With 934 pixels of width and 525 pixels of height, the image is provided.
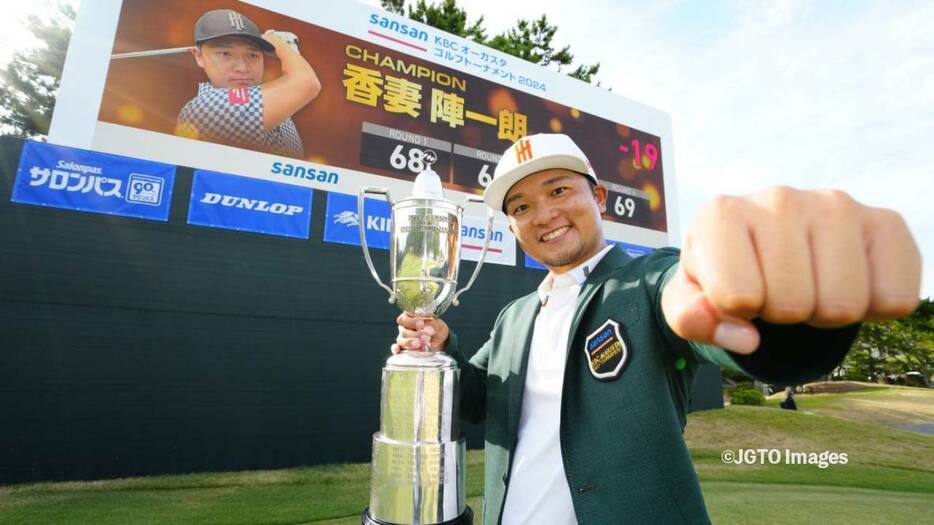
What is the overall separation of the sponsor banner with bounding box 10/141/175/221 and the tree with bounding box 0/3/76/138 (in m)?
6.01

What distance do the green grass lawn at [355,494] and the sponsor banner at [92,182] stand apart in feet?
8.27

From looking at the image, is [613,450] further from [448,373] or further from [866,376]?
[866,376]

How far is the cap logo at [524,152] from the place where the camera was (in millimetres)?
1111

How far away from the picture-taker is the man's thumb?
454 millimetres

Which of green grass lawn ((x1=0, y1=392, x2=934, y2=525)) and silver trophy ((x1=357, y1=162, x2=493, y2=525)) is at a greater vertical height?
silver trophy ((x1=357, y1=162, x2=493, y2=525))

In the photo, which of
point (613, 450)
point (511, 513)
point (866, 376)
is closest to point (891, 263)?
point (613, 450)

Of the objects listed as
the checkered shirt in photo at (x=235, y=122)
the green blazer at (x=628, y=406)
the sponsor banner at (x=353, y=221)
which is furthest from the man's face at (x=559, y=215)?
the checkered shirt in photo at (x=235, y=122)

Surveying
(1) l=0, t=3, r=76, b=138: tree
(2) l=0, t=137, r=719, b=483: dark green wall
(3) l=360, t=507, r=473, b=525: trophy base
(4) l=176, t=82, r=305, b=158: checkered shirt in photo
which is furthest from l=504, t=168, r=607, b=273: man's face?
(1) l=0, t=3, r=76, b=138: tree

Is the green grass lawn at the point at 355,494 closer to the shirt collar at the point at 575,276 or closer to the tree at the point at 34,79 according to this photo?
the shirt collar at the point at 575,276

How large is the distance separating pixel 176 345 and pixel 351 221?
221cm

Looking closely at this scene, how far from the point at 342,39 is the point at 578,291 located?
210 inches

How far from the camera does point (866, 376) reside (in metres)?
20.4

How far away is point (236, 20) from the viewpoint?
4.79 metres

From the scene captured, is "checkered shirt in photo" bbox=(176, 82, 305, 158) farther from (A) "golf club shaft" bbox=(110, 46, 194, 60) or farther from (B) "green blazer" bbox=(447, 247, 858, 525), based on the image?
(B) "green blazer" bbox=(447, 247, 858, 525)
